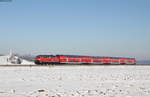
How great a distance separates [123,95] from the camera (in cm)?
1372

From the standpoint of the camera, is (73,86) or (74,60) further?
(74,60)

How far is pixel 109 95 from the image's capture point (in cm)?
1358

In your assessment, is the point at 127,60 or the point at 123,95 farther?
the point at 127,60

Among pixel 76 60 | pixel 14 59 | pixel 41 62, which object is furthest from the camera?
pixel 14 59

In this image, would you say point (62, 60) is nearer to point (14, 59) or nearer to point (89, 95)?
point (14, 59)

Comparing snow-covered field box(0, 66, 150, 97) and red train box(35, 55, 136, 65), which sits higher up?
red train box(35, 55, 136, 65)

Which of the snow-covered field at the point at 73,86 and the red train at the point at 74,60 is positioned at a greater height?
the red train at the point at 74,60

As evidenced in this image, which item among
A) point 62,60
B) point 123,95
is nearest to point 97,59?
point 62,60

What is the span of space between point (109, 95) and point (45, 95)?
12.2ft

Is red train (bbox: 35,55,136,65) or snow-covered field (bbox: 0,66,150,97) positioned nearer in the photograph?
snow-covered field (bbox: 0,66,150,97)

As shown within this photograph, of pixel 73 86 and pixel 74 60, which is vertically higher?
pixel 74 60

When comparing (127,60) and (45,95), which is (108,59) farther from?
(45,95)

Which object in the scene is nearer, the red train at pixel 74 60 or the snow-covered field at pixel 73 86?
the snow-covered field at pixel 73 86

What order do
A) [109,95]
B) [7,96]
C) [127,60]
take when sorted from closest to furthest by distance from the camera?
1. [7,96]
2. [109,95]
3. [127,60]
